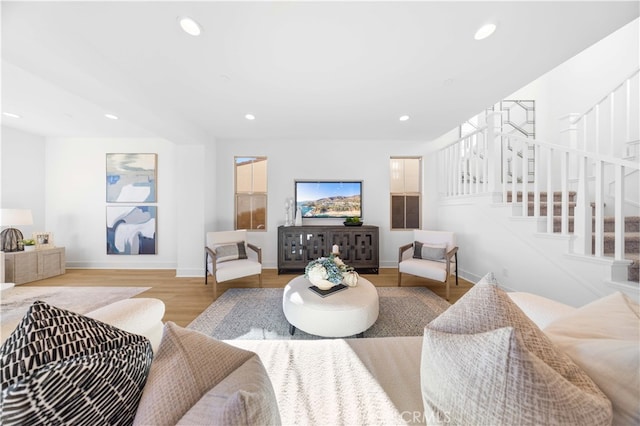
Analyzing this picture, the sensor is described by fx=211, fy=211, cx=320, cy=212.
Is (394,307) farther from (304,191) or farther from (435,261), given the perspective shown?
(304,191)

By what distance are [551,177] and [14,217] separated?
23.0 ft

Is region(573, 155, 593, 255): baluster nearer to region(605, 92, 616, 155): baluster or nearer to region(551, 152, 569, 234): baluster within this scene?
region(551, 152, 569, 234): baluster

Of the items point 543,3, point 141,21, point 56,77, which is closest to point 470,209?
point 543,3

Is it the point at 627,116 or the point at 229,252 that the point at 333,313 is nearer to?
the point at 229,252

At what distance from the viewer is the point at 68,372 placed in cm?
45

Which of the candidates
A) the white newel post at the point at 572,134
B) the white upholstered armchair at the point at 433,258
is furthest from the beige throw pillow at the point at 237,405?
the white newel post at the point at 572,134

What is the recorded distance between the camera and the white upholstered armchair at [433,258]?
2.76 metres

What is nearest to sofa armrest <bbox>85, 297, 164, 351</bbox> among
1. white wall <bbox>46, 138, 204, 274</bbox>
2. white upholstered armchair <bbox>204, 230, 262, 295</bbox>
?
white upholstered armchair <bbox>204, 230, 262, 295</bbox>

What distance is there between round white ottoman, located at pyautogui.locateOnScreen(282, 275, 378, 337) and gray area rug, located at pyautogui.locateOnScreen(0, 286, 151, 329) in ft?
8.49

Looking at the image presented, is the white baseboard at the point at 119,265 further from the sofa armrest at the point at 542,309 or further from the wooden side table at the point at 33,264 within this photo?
the sofa armrest at the point at 542,309

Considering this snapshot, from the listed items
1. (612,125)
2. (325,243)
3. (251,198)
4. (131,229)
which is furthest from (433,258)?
(131,229)

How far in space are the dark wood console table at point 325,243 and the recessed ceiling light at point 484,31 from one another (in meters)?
2.69

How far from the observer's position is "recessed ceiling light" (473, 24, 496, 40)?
1.55 m

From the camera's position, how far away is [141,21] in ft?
4.90
